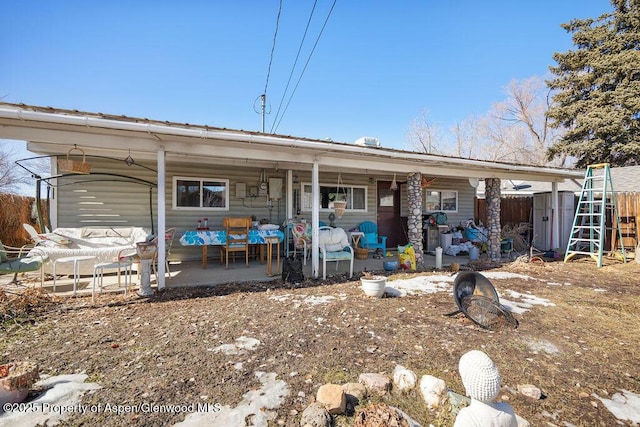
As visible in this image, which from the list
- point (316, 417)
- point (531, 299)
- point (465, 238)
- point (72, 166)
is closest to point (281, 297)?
point (316, 417)

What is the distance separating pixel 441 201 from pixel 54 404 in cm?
995

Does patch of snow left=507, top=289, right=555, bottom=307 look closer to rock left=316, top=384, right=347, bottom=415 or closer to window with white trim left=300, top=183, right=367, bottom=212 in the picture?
rock left=316, top=384, right=347, bottom=415

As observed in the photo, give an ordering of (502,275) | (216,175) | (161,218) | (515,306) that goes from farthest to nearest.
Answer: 1. (216,175)
2. (502,275)
3. (161,218)
4. (515,306)

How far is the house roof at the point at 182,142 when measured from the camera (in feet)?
11.6

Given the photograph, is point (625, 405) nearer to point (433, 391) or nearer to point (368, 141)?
point (433, 391)

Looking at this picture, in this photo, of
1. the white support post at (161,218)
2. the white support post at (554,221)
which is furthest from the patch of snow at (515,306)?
the white support post at (554,221)

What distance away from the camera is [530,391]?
6.31 ft

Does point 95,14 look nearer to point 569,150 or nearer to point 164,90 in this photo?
point 164,90

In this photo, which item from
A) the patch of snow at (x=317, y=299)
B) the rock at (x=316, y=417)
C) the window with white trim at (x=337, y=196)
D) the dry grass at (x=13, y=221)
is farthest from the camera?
the window with white trim at (x=337, y=196)

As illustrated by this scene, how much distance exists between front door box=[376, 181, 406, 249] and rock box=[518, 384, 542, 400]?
22.8 ft

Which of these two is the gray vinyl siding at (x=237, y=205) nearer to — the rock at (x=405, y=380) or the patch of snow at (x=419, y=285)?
the patch of snow at (x=419, y=285)

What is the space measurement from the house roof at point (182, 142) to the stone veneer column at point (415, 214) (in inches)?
13.5

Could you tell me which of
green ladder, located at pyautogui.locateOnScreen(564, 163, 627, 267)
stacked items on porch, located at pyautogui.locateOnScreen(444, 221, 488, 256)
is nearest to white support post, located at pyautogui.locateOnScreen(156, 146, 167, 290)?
stacked items on porch, located at pyautogui.locateOnScreen(444, 221, 488, 256)

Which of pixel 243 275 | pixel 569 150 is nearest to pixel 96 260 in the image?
pixel 243 275
